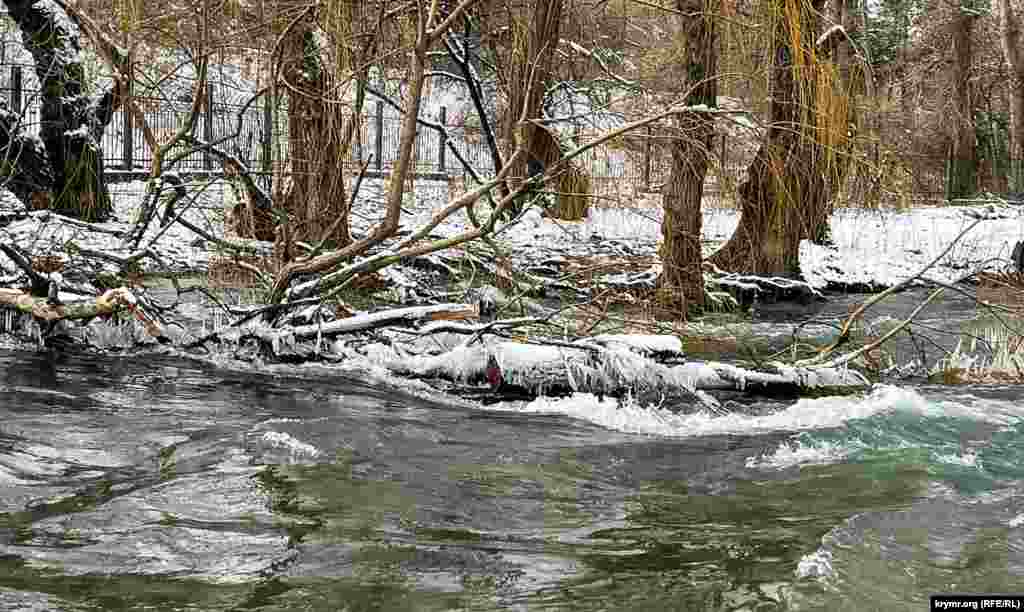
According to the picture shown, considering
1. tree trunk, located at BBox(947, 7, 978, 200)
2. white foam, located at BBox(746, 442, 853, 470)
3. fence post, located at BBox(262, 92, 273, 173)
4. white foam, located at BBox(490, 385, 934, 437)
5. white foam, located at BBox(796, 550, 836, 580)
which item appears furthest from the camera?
tree trunk, located at BBox(947, 7, 978, 200)

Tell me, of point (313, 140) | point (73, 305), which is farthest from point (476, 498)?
point (73, 305)

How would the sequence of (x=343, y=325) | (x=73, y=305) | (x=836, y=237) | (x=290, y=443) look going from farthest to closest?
(x=836, y=237), (x=73, y=305), (x=343, y=325), (x=290, y=443)

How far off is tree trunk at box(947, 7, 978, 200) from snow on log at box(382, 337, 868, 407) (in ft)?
86.9

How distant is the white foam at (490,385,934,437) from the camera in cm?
943

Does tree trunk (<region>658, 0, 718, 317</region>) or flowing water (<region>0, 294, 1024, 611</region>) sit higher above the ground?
tree trunk (<region>658, 0, 718, 317</region>)

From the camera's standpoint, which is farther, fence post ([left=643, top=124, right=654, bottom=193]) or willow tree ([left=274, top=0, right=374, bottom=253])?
fence post ([left=643, top=124, right=654, bottom=193])

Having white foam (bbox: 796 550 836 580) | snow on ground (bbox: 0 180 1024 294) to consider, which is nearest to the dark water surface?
white foam (bbox: 796 550 836 580)

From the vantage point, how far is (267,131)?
37.3ft

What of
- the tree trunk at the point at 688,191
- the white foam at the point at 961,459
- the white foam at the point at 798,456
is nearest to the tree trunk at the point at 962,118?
the tree trunk at the point at 688,191

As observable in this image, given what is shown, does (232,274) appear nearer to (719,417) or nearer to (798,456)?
(719,417)

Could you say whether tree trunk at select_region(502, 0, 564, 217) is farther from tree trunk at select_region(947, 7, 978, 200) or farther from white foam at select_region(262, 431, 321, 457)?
tree trunk at select_region(947, 7, 978, 200)

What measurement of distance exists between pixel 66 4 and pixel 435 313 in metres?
4.54

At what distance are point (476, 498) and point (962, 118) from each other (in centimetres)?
3095

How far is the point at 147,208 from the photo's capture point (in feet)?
39.0
